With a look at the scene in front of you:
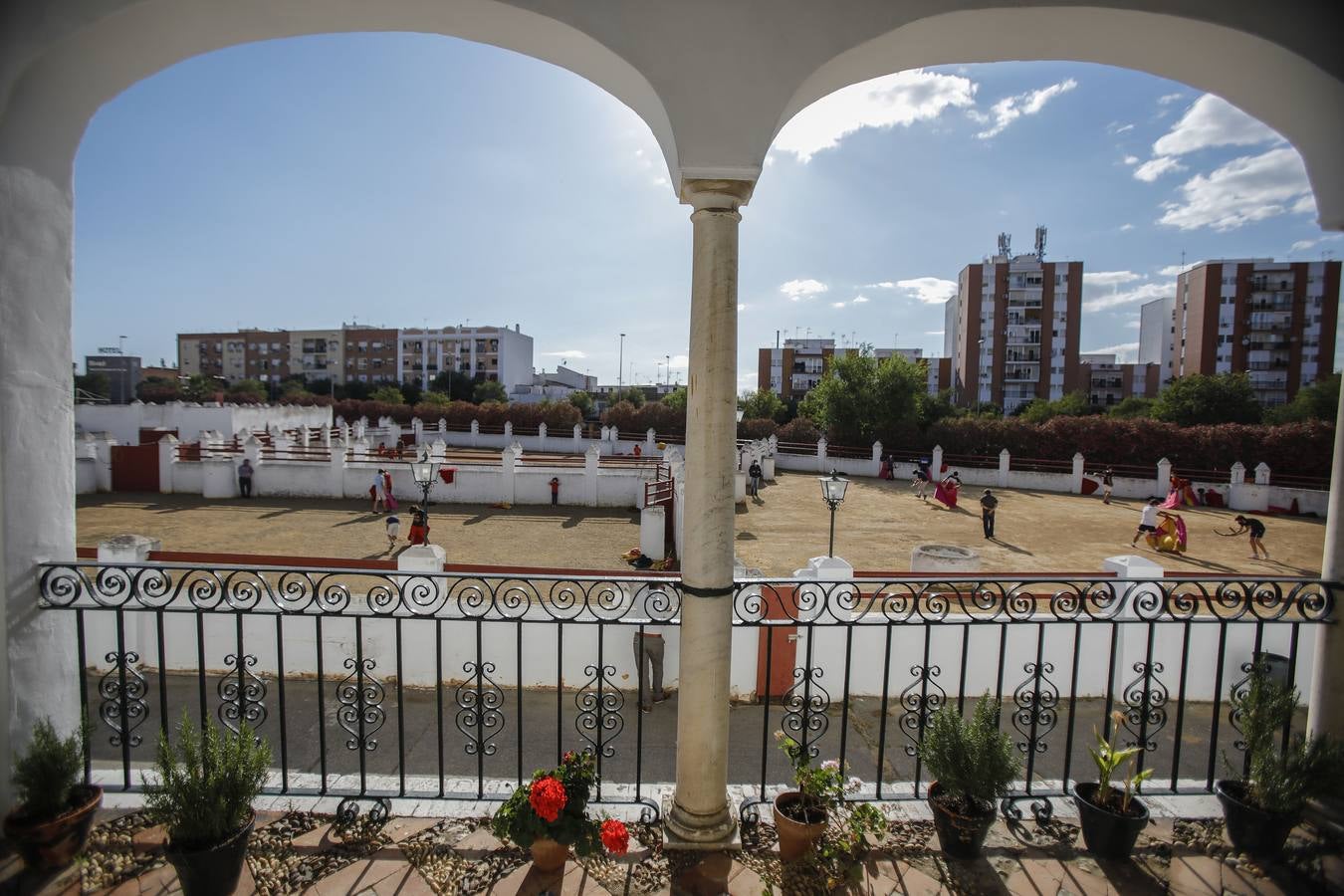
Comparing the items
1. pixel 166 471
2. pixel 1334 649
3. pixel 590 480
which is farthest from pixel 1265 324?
pixel 166 471

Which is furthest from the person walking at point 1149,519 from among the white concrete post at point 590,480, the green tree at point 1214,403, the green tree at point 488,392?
the green tree at point 488,392

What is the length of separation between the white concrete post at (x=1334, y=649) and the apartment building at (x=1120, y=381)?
68766 mm

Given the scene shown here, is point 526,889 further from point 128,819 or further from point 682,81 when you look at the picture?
point 682,81

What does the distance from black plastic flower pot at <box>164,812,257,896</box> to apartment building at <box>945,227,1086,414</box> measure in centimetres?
5842

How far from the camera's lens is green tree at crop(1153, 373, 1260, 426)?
1275 inches

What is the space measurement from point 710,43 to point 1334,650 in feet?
13.0

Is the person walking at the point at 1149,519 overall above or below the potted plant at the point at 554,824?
below

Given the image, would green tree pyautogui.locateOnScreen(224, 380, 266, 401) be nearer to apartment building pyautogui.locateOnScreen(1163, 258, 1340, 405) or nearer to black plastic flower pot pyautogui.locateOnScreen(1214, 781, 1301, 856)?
black plastic flower pot pyautogui.locateOnScreen(1214, 781, 1301, 856)

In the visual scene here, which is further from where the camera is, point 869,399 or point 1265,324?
point 1265,324

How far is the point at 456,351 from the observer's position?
3009 inches

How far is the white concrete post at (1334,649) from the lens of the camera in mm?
2750

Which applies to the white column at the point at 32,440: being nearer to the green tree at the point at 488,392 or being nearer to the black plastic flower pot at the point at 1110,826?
the black plastic flower pot at the point at 1110,826

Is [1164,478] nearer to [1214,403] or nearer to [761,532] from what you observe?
[1214,403]

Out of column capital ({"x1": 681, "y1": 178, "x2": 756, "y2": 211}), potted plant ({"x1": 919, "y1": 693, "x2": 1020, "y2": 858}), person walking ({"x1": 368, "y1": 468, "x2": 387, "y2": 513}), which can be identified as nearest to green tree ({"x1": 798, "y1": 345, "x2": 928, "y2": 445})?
person walking ({"x1": 368, "y1": 468, "x2": 387, "y2": 513})
